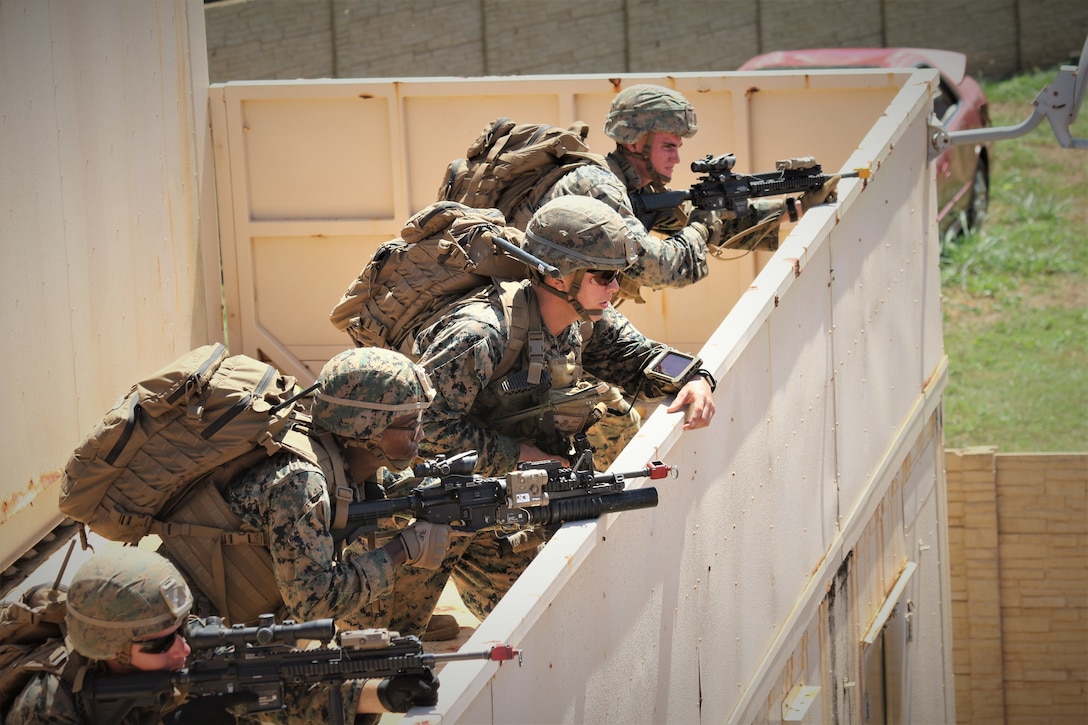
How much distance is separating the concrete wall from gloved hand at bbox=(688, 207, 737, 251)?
10.7 meters

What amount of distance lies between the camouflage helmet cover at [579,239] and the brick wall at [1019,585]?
6.15m

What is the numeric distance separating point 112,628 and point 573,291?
86.4 inches

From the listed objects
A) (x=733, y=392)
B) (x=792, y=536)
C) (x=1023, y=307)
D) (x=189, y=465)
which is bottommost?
(x=1023, y=307)

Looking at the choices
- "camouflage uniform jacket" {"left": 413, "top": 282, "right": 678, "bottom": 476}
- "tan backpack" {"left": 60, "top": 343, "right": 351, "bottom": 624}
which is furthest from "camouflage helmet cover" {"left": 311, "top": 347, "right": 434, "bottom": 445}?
"camouflage uniform jacket" {"left": 413, "top": 282, "right": 678, "bottom": 476}

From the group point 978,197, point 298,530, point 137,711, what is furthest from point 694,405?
point 978,197

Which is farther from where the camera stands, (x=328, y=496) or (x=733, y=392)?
(x=733, y=392)

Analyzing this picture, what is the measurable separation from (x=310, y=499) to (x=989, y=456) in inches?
294

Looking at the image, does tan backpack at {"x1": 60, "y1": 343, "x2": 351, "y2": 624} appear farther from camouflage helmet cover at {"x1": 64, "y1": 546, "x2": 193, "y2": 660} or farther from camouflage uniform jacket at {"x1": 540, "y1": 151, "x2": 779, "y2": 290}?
camouflage uniform jacket at {"x1": 540, "y1": 151, "x2": 779, "y2": 290}

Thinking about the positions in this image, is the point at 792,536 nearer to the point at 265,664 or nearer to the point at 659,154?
the point at 659,154

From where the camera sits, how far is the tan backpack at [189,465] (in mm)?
4352

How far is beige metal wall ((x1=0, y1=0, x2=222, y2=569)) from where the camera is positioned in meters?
5.59

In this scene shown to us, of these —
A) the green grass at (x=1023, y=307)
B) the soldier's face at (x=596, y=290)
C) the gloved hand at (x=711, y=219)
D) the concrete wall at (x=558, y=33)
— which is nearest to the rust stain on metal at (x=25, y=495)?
the soldier's face at (x=596, y=290)

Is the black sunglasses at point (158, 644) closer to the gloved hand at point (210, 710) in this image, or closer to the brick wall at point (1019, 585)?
the gloved hand at point (210, 710)

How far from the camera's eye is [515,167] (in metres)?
6.51
